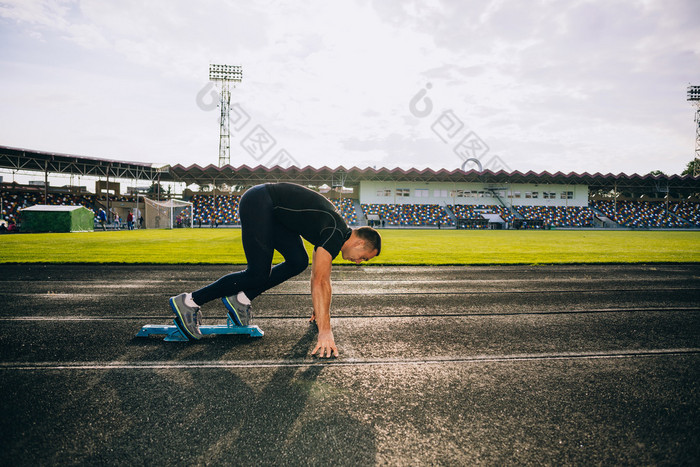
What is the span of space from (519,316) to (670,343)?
1.49 meters

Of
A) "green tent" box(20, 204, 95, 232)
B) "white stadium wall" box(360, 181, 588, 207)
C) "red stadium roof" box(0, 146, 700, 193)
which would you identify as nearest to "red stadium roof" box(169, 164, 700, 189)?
"red stadium roof" box(0, 146, 700, 193)

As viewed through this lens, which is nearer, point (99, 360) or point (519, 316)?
point (99, 360)

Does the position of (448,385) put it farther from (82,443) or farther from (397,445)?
(82,443)

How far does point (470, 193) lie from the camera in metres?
52.4

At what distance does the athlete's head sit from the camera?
3.39 metres

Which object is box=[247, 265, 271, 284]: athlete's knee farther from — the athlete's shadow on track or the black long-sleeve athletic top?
the athlete's shadow on track

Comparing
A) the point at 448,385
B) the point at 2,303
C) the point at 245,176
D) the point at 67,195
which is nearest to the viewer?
the point at 448,385

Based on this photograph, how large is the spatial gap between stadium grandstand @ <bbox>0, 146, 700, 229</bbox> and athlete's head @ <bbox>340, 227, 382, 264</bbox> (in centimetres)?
4157

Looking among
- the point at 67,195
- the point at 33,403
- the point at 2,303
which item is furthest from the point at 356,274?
the point at 67,195

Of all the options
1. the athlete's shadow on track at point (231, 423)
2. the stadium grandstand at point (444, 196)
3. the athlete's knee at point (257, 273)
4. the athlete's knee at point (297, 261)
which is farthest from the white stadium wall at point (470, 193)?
the athlete's shadow on track at point (231, 423)

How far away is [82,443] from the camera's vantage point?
1.94 metres

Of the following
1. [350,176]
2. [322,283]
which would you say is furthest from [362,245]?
[350,176]

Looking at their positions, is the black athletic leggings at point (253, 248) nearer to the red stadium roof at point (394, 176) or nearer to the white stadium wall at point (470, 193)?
the red stadium roof at point (394, 176)

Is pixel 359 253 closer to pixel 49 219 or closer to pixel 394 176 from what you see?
pixel 49 219
